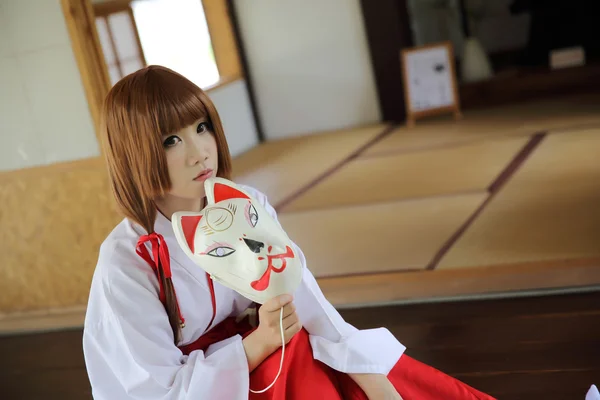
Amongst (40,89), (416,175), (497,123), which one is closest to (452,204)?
(416,175)

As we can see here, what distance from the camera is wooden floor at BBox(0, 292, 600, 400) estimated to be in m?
2.09

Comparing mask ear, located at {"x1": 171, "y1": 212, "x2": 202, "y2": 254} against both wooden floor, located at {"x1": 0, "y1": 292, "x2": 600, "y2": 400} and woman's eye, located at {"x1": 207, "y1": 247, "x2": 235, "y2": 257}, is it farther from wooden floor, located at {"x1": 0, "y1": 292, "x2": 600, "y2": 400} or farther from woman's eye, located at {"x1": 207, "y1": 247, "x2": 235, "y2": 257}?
wooden floor, located at {"x1": 0, "y1": 292, "x2": 600, "y2": 400}

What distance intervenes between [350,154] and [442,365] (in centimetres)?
318

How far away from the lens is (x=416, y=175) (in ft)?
14.4

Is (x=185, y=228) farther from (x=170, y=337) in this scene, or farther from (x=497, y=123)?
(x=497, y=123)

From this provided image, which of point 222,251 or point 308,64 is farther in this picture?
point 308,64

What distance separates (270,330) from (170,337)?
0.73 ft

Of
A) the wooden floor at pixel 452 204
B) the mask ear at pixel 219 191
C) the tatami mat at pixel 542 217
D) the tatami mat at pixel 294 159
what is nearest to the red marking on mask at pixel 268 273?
the mask ear at pixel 219 191

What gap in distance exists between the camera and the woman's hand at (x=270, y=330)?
4.55ft

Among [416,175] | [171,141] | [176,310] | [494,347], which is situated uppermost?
Answer: [171,141]

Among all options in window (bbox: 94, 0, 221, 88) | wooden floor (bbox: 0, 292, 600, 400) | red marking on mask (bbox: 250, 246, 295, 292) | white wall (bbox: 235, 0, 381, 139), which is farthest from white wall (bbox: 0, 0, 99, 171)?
white wall (bbox: 235, 0, 381, 139)

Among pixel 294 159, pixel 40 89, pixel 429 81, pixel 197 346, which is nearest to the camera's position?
pixel 197 346

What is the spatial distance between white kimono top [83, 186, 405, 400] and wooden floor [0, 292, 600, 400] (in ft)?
2.31

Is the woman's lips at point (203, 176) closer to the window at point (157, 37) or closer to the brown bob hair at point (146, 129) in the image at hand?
the brown bob hair at point (146, 129)
